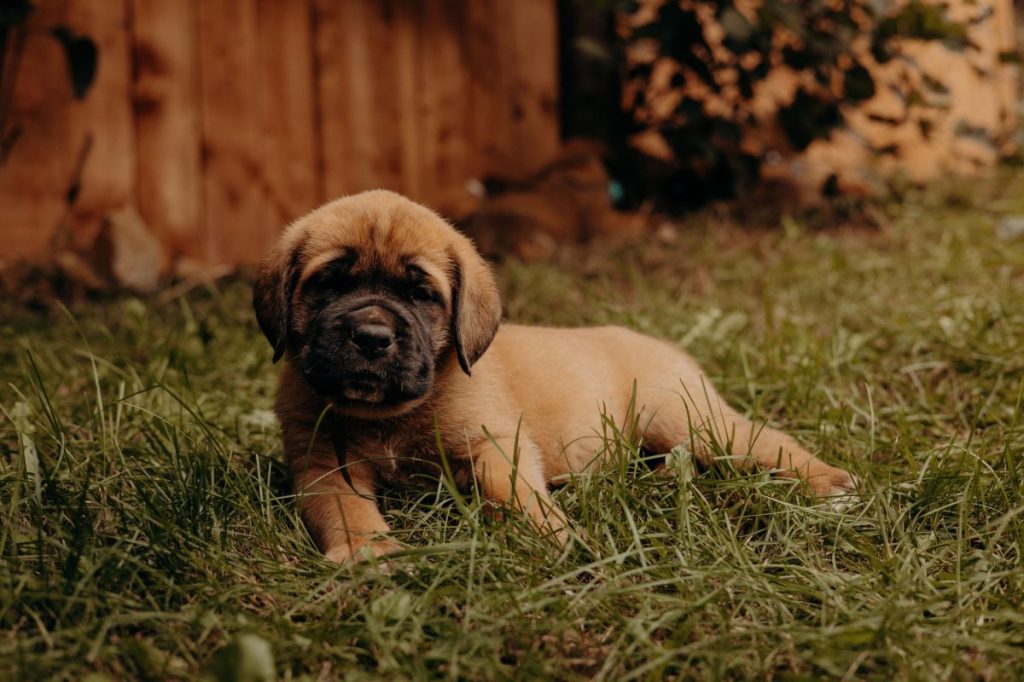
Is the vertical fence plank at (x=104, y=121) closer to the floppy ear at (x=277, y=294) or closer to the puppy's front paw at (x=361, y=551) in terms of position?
the floppy ear at (x=277, y=294)

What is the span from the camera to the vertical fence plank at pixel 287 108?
22.3ft

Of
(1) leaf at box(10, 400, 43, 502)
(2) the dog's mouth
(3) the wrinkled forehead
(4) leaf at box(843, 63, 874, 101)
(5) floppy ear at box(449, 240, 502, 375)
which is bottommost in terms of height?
(1) leaf at box(10, 400, 43, 502)

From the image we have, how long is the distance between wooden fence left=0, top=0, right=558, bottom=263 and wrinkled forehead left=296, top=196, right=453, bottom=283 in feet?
12.5

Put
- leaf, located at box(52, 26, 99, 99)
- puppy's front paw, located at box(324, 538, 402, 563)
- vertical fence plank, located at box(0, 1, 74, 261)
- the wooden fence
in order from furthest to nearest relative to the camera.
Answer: the wooden fence
vertical fence plank, located at box(0, 1, 74, 261)
leaf, located at box(52, 26, 99, 99)
puppy's front paw, located at box(324, 538, 402, 563)

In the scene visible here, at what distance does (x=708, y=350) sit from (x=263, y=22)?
443 cm

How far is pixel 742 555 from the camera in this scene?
7.12ft

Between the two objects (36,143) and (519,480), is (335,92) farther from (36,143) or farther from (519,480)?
(519,480)

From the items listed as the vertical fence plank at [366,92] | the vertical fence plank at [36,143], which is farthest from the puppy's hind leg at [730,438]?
the vertical fence plank at [366,92]

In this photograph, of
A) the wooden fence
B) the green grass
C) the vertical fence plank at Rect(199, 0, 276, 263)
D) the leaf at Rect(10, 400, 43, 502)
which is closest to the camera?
the green grass

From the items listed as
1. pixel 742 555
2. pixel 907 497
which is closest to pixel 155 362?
pixel 742 555

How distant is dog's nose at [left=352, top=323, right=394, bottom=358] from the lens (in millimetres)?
2570

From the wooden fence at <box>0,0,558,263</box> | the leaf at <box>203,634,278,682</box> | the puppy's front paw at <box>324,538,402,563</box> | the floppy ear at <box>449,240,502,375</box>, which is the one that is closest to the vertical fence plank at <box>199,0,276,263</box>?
the wooden fence at <box>0,0,558,263</box>

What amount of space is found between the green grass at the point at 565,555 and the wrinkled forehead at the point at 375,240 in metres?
0.65

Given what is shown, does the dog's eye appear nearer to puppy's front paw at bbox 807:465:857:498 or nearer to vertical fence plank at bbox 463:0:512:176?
puppy's front paw at bbox 807:465:857:498
